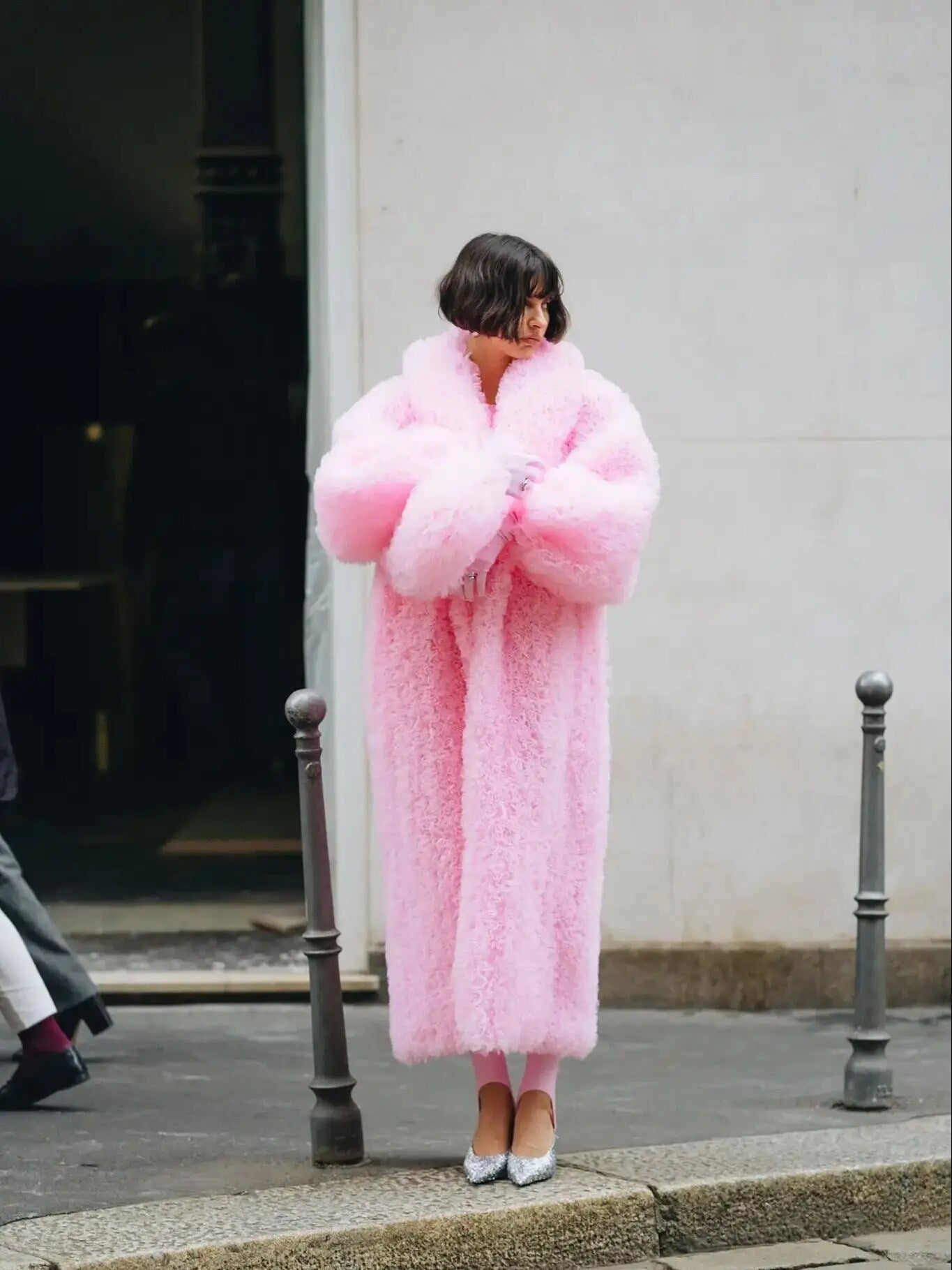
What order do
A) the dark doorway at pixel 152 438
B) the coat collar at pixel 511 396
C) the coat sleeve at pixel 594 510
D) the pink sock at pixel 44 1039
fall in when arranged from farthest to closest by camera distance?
the dark doorway at pixel 152 438
the pink sock at pixel 44 1039
the coat collar at pixel 511 396
the coat sleeve at pixel 594 510

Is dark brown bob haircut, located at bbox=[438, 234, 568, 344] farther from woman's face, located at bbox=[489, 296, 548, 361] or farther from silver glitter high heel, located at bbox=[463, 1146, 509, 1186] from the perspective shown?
silver glitter high heel, located at bbox=[463, 1146, 509, 1186]

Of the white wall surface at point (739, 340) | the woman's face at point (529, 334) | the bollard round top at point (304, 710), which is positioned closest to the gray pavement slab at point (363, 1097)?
the white wall surface at point (739, 340)

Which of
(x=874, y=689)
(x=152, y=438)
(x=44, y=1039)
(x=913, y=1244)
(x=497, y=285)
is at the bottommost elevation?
(x=913, y=1244)

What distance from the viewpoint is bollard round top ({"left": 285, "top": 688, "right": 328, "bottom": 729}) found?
5.29m

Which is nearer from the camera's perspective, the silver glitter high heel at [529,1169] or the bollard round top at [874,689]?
the silver glitter high heel at [529,1169]

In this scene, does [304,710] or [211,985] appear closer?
[304,710]

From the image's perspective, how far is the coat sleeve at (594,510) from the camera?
4824 millimetres

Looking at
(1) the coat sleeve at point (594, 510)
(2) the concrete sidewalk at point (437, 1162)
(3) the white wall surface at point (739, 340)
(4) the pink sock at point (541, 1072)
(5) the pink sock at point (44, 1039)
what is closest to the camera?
(2) the concrete sidewalk at point (437, 1162)

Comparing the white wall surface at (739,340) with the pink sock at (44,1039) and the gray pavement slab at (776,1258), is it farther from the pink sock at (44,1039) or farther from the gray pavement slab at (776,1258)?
the gray pavement slab at (776,1258)

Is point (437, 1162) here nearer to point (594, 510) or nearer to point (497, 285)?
point (594, 510)

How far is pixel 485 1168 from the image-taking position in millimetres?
5035

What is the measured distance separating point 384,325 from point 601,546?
2.94 metres

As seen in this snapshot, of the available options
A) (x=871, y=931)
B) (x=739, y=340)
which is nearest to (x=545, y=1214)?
(x=871, y=931)

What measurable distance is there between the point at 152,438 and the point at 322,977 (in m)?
4.08
